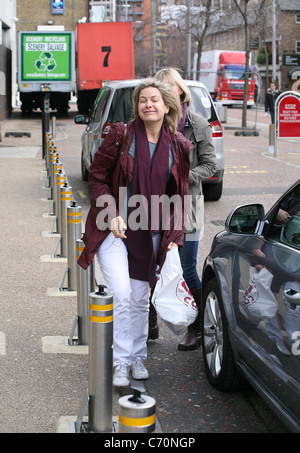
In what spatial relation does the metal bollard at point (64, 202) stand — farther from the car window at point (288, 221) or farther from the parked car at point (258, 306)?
the car window at point (288, 221)

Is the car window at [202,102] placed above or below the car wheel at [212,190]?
above

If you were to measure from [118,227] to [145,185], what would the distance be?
294mm

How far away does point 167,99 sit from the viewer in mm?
4324

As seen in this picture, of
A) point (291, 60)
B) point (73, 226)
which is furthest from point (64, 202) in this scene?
point (291, 60)

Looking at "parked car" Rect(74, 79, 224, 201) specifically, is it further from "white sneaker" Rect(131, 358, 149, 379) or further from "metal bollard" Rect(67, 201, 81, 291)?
"white sneaker" Rect(131, 358, 149, 379)

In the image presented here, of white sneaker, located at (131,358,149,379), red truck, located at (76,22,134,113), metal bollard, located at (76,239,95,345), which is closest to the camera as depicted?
white sneaker, located at (131,358,149,379)

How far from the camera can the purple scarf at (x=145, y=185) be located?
421 centimetres

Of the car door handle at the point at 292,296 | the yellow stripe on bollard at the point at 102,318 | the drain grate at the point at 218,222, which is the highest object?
the car door handle at the point at 292,296

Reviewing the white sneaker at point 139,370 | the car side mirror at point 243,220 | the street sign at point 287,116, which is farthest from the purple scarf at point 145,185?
the street sign at point 287,116

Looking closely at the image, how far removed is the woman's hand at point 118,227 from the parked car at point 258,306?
2.00ft

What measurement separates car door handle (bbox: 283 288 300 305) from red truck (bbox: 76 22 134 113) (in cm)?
2828

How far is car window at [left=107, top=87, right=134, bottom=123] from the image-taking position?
10.5m

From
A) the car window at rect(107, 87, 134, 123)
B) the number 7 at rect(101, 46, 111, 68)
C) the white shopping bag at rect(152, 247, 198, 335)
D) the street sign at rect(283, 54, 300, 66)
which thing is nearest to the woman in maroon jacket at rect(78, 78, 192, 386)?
the white shopping bag at rect(152, 247, 198, 335)
